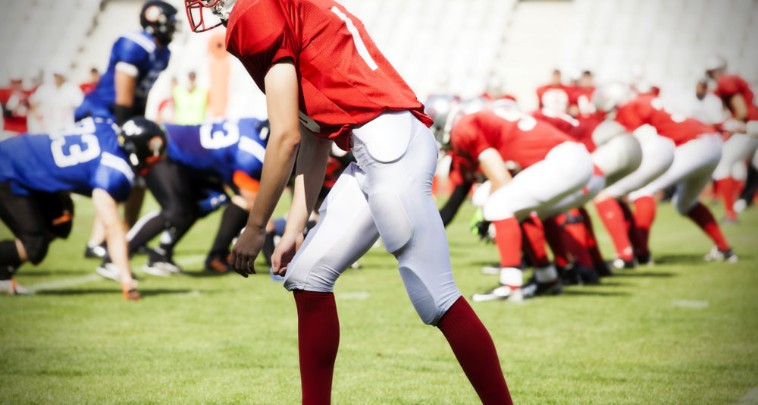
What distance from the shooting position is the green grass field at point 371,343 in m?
4.38

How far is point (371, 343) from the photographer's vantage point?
5.51 m

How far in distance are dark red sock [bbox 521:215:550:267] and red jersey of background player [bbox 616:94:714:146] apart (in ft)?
6.84

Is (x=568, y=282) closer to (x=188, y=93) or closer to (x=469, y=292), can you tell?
(x=469, y=292)

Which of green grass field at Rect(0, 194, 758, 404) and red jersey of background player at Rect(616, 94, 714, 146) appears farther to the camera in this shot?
red jersey of background player at Rect(616, 94, 714, 146)

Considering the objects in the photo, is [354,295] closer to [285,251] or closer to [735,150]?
[285,251]

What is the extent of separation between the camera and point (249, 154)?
816cm

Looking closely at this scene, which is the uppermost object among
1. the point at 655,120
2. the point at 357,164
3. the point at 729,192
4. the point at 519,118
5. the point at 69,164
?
the point at 357,164

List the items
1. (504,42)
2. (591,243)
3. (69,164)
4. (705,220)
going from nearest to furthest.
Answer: (69,164) < (591,243) < (705,220) < (504,42)

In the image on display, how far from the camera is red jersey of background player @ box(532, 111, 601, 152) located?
819 centimetres

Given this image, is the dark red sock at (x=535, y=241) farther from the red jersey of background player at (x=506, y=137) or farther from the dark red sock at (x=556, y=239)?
the red jersey of background player at (x=506, y=137)

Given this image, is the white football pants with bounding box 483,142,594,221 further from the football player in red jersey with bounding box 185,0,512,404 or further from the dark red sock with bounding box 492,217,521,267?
the football player in red jersey with bounding box 185,0,512,404

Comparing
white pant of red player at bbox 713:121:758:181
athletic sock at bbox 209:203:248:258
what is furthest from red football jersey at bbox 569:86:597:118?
athletic sock at bbox 209:203:248:258

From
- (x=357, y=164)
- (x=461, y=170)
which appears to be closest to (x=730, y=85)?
(x=461, y=170)

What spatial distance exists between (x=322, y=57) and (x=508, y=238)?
156 inches
